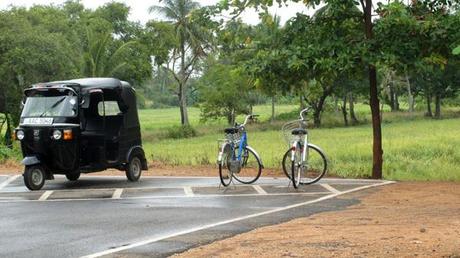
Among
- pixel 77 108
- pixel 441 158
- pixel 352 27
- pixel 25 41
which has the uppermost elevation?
pixel 25 41

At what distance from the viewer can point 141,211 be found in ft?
31.0

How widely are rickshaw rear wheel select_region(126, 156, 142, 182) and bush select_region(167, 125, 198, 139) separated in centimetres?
3103

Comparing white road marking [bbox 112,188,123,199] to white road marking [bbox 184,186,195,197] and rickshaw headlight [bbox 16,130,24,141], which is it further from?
rickshaw headlight [bbox 16,130,24,141]

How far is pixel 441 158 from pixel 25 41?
20656 mm

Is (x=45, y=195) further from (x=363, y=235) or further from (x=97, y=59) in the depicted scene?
(x=97, y=59)

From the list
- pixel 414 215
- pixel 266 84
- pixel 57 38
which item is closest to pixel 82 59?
pixel 57 38

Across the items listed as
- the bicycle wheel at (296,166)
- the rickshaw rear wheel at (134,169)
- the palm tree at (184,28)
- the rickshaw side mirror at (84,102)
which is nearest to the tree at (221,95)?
the palm tree at (184,28)

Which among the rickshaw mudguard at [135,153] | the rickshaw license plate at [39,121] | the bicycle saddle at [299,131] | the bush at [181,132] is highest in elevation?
the rickshaw license plate at [39,121]

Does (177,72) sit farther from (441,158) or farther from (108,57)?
(441,158)

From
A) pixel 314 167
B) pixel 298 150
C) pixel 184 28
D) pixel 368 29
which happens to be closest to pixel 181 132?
pixel 184 28

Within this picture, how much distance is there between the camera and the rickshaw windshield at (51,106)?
12.4 metres

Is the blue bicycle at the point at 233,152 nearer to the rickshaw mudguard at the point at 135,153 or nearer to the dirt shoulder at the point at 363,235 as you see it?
the rickshaw mudguard at the point at 135,153

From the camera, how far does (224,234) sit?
7.49 m

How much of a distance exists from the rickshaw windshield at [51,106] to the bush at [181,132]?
32296 mm
